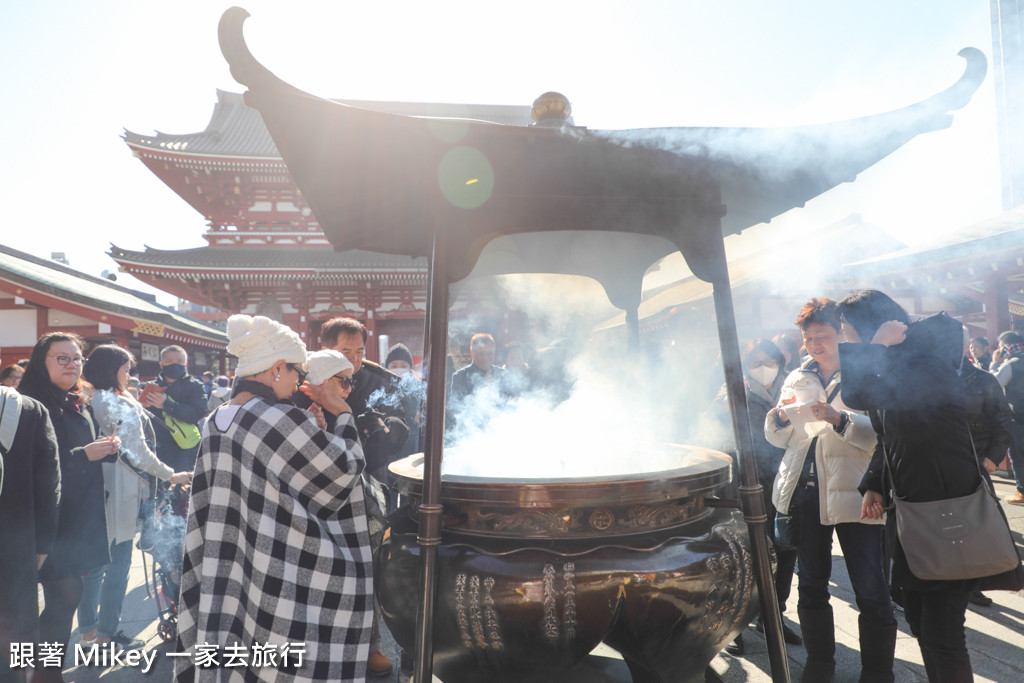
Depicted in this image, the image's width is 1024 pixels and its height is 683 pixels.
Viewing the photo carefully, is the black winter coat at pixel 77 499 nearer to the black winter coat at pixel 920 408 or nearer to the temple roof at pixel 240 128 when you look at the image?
the black winter coat at pixel 920 408

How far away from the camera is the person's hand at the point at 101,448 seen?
2809 mm

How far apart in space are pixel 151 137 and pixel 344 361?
15820mm

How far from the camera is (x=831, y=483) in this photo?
2342 millimetres

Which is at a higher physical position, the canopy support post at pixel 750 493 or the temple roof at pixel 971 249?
the temple roof at pixel 971 249

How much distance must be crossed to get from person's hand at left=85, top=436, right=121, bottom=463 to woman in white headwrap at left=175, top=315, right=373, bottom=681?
4.68ft

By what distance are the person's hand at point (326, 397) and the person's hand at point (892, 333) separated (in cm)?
204

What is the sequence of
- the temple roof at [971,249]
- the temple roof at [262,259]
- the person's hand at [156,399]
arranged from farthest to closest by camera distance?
the temple roof at [262,259]
the temple roof at [971,249]
the person's hand at [156,399]

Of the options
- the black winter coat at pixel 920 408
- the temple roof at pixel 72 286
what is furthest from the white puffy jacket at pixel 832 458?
the temple roof at pixel 72 286

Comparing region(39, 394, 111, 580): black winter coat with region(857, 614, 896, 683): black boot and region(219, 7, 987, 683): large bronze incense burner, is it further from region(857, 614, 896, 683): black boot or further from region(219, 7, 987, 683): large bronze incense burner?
region(857, 614, 896, 683): black boot

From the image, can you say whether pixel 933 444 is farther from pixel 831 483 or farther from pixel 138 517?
pixel 138 517

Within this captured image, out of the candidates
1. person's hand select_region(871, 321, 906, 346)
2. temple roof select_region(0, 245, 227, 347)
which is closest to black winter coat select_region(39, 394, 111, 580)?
person's hand select_region(871, 321, 906, 346)

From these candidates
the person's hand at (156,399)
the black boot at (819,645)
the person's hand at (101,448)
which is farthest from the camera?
→ the person's hand at (156,399)

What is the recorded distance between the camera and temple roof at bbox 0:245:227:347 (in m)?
10.1

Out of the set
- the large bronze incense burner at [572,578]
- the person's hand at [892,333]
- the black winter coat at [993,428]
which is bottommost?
the large bronze incense burner at [572,578]
